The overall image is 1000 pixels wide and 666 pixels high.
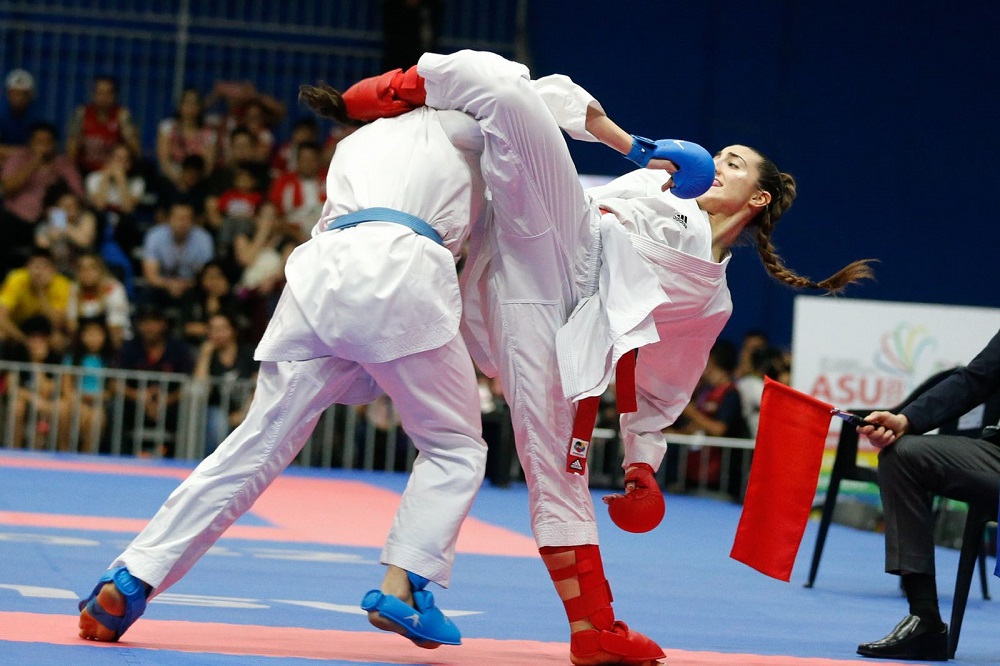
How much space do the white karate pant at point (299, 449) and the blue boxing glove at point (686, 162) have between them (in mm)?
615

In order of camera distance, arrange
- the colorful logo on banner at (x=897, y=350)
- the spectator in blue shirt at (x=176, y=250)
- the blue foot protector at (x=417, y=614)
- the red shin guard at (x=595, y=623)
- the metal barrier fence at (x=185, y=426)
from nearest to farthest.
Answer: the blue foot protector at (x=417, y=614)
the red shin guard at (x=595, y=623)
the colorful logo on banner at (x=897, y=350)
the metal barrier fence at (x=185, y=426)
the spectator in blue shirt at (x=176, y=250)

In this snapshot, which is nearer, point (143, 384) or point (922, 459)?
point (922, 459)

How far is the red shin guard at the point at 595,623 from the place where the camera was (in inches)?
121

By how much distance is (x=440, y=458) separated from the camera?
3047mm

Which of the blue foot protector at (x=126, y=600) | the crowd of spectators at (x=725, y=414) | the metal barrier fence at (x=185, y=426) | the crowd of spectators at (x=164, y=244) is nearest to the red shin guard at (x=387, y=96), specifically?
the blue foot protector at (x=126, y=600)

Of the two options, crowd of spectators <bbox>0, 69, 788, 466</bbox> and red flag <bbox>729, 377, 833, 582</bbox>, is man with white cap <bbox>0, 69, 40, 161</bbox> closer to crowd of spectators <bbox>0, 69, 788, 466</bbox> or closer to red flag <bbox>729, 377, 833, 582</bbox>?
crowd of spectators <bbox>0, 69, 788, 466</bbox>

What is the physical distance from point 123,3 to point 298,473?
5410 mm

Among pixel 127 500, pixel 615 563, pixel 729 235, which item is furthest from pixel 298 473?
pixel 729 235

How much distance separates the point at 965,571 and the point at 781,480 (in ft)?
2.51

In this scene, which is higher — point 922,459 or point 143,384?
point 922,459

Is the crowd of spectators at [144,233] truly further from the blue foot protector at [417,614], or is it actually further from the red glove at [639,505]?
the blue foot protector at [417,614]

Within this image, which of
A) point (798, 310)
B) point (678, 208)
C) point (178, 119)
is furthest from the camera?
point (178, 119)

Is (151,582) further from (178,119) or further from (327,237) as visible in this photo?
(178,119)

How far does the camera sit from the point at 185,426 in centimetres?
947
